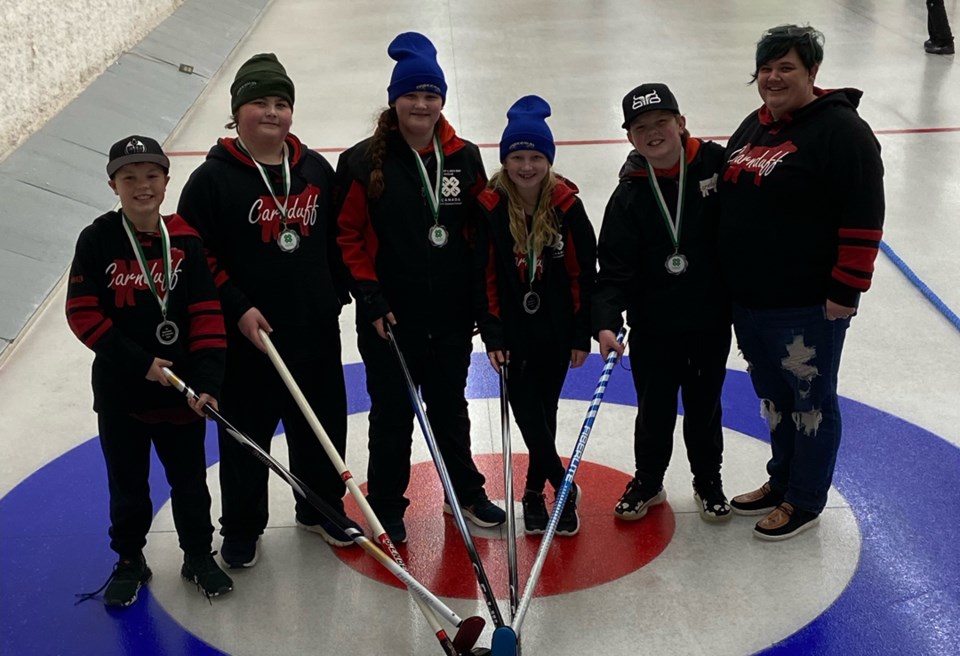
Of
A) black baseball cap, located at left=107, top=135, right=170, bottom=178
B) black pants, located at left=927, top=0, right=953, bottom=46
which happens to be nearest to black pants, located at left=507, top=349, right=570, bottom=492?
black baseball cap, located at left=107, top=135, right=170, bottom=178

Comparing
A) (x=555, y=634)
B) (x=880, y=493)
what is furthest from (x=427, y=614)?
(x=880, y=493)

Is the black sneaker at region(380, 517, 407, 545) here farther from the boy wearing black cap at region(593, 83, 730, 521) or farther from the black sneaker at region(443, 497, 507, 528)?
the boy wearing black cap at region(593, 83, 730, 521)

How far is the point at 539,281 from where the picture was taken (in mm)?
3641

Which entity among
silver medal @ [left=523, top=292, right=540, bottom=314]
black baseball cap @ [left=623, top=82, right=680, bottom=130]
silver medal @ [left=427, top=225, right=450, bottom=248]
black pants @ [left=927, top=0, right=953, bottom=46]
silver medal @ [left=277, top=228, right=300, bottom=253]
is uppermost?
black baseball cap @ [left=623, top=82, right=680, bottom=130]

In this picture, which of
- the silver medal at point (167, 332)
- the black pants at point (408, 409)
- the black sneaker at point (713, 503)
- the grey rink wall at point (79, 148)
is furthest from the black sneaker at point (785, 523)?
the grey rink wall at point (79, 148)

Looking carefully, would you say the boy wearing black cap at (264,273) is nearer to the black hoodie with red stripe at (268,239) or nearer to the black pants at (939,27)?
the black hoodie with red stripe at (268,239)

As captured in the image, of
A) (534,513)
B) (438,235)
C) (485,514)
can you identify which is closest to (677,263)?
(438,235)

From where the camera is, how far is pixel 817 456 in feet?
12.4

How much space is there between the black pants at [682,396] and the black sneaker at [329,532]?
1.10 meters

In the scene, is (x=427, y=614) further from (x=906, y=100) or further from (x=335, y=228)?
(x=906, y=100)

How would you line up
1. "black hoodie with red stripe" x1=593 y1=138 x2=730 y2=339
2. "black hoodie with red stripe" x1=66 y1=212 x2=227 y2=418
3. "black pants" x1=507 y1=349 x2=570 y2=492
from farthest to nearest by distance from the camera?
1. "black pants" x1=507 y1=349 x2=570 y2=492
2. "black hoodie with red stripe" x1=593 y1=138 x2=730 y2=339
3. "black hoodie with red stripe" x1=66 y1=212 x2=227 y2=418

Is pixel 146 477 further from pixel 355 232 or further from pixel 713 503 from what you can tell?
pixel 713 503

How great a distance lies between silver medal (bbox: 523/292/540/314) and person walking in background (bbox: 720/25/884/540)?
0.63m

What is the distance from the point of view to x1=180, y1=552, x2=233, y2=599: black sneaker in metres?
3.63
